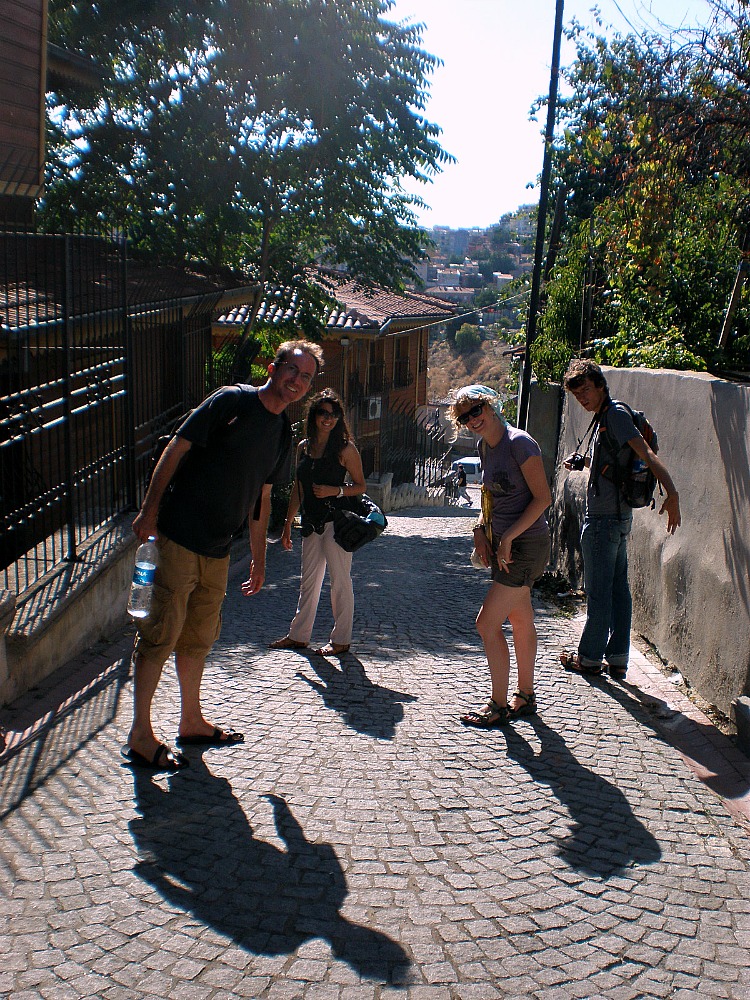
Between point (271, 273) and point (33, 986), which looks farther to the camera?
point (271, 273)

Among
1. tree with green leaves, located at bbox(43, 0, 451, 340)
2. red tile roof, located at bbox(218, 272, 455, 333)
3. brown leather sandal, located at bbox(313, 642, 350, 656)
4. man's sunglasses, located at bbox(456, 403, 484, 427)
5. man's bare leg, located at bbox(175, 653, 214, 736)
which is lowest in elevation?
brown leather sandal, located at bbox(313, 642, 350, 656)

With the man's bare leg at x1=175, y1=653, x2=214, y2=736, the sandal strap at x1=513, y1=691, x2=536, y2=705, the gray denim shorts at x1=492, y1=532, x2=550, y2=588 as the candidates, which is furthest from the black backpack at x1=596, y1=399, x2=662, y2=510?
the man's bare leg at x1=175, y1=653, x2=214, y2=736

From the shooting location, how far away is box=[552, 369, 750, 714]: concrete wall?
4867 mm

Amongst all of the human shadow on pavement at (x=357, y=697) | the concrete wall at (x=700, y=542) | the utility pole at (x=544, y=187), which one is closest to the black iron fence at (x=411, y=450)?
the utility pole at (x=544, y=187)

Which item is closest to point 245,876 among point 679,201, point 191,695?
point 191,695

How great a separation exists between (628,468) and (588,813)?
7.19 feet

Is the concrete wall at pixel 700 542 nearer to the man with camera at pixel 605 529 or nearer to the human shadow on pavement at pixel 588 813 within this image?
the man with camera at pixel 605 529

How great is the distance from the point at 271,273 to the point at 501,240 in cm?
12347

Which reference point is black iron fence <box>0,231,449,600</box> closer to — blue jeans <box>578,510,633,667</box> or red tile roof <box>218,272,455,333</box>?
blue jeans <box>578,510,633,667</box>

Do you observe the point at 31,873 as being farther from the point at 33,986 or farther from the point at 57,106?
the point at 57,106

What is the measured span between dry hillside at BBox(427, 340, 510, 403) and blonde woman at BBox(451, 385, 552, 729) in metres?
68.6

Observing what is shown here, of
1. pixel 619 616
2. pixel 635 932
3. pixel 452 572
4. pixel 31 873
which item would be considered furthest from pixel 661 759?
pixel 452 572

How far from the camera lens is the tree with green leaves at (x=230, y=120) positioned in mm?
14445

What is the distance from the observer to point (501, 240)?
135m
